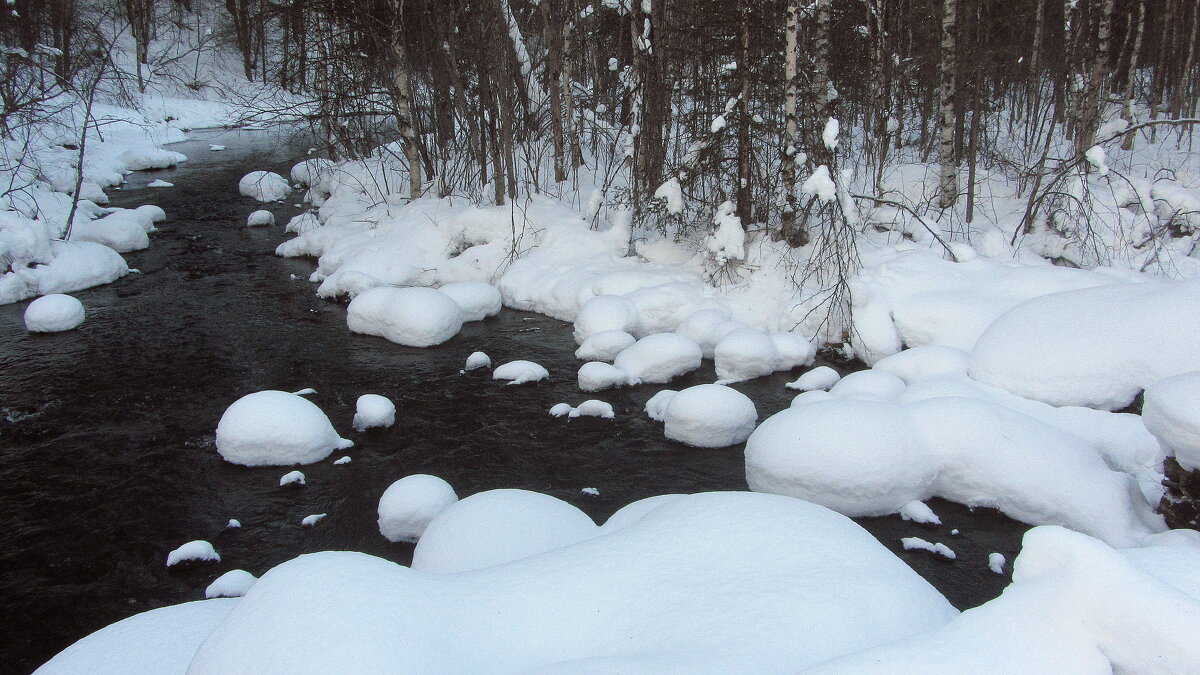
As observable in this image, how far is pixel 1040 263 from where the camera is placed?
30.8 feet

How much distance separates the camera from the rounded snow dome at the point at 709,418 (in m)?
6.68

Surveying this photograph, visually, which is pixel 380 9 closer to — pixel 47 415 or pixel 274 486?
pixel 47 415

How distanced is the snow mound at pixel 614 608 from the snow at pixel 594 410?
3.43 meters

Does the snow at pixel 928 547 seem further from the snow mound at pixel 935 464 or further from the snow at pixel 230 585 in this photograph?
the snow at pixel 230 585

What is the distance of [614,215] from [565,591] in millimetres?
9400

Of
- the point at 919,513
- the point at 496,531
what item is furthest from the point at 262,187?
the point at 919,513

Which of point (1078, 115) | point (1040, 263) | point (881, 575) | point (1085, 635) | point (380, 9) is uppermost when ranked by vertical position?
point (380, 9)

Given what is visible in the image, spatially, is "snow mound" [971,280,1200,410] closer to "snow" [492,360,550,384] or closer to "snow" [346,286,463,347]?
"snow" [492,360,550,384]

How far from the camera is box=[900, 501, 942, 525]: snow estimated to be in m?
5.58

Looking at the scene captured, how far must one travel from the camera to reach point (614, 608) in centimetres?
335

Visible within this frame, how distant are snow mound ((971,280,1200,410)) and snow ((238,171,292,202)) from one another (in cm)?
1522

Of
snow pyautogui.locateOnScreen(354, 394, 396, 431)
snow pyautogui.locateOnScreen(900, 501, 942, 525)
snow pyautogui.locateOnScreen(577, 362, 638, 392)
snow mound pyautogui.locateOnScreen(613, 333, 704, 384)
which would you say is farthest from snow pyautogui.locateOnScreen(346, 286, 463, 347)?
snow pyautogui.locateOnScreen(900, 501, 942, 525)

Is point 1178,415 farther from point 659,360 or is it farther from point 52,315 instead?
point 52,315

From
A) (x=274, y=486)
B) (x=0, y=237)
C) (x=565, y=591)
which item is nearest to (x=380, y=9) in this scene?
(x=0, y=237)
